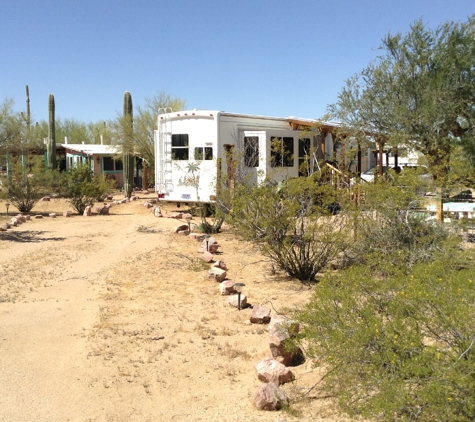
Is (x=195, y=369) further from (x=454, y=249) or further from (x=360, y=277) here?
(x=454, y=249)

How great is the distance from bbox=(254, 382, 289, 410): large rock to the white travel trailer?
1004cm

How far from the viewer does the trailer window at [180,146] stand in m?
15.6

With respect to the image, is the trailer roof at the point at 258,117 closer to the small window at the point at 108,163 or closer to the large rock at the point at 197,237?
the large rock at the point at 197,237

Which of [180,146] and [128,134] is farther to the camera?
[128,134]

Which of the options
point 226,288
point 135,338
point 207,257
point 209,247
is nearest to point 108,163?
point 209,247

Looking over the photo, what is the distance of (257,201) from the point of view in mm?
8281

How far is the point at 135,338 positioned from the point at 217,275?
263cm

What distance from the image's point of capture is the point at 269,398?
4113mm

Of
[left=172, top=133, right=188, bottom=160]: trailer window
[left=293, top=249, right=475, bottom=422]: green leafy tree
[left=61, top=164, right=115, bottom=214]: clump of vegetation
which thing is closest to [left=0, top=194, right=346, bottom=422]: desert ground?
[left=293, top=249, right=475, bottom=422]: green leafy tree

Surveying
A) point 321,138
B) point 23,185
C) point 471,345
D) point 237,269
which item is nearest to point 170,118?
point 321,138

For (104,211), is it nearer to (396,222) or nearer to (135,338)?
(396,222)

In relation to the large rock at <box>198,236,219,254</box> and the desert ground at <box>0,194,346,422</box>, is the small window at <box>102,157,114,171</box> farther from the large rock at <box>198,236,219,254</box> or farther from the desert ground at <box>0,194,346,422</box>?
the large rock at <box>198,236,219,254</box>

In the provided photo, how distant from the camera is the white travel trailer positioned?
1480 centimetres

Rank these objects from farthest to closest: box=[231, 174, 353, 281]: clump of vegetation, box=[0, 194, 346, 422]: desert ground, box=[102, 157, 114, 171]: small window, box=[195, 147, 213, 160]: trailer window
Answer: box=[102, 157, 114, 171]: small window → box=[195, 147, 213, 160]: trailer window → box=[231, 174, 353, 281]: clump of vegetation → box=[0, 194, 346, 422]: desert ground
